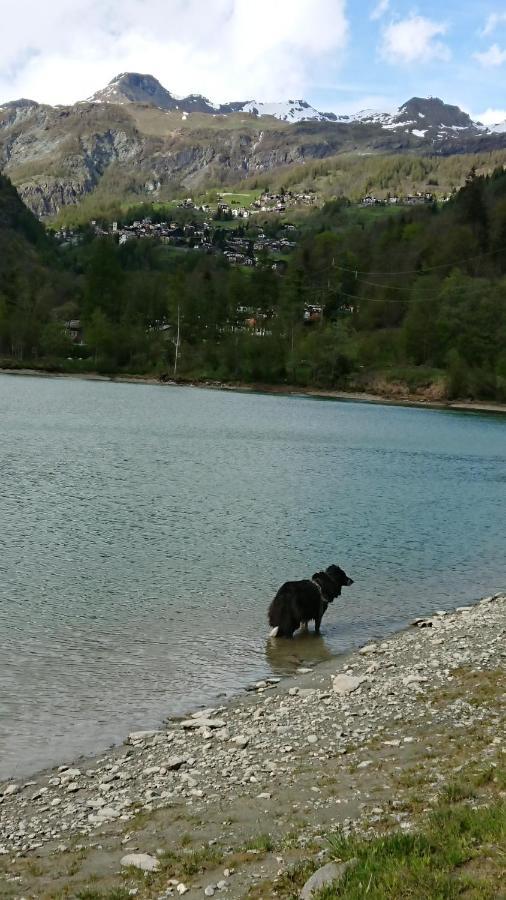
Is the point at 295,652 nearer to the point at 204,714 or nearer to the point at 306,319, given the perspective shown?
the point at 204,714

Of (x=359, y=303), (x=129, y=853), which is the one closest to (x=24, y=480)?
(x=129, y=853)

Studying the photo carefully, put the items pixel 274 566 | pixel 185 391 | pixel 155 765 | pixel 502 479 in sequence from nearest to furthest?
1. pixel 155 765
2. pixel 274 566
3. pixel 502 479
4. pixel 185 391

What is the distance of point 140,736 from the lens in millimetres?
11648

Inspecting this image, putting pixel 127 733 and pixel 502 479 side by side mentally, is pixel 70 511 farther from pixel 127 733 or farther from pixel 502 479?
pixel 502 479

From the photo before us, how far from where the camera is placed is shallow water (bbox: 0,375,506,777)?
14.1 m

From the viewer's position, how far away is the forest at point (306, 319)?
139 metres

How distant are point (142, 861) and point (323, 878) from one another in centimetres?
205

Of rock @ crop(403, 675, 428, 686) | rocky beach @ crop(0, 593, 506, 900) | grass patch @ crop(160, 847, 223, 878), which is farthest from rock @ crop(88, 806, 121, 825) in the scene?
rock @ crop(403, 675, 428, 686)

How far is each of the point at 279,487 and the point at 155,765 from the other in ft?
101

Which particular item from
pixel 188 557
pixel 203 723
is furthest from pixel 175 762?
pixel 188 557

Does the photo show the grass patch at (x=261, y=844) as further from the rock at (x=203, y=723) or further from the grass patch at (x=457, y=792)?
the rock at (x=203, y=723)

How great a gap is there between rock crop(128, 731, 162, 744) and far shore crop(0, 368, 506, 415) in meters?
113

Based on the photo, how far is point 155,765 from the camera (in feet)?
34.4

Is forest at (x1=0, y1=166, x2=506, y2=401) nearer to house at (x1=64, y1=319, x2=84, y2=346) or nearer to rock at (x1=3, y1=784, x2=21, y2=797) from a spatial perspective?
house at (x1=64, y1=319, x2=84, y2=346)
